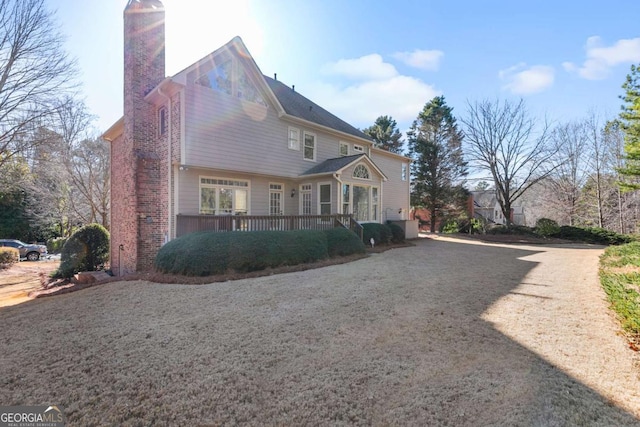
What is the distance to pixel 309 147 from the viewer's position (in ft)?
49.3

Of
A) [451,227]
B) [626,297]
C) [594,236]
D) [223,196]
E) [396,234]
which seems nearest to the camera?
[626,297]

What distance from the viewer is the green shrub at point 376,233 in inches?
547

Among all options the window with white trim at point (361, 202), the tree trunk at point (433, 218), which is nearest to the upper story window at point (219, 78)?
the window with white trim at point (361, 202)

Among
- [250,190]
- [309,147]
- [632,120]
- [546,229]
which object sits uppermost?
[632,120]

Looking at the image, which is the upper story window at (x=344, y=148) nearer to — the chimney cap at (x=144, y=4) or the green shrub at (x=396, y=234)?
the green shrub at (x=396, y=234)

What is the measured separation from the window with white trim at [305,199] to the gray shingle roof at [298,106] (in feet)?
11.3

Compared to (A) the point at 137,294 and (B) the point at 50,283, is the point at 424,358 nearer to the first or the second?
(A) the point at 137,294

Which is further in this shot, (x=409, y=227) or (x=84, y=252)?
(x=409, y=227)

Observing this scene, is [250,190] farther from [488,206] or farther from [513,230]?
[488,206]

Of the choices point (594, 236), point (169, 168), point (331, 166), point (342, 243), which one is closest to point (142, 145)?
point (169, 168)

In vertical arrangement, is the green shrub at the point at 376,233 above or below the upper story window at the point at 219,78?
below

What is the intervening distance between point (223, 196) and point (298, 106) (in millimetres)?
7264

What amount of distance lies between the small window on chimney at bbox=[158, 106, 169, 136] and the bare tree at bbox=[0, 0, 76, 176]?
935 centimetres

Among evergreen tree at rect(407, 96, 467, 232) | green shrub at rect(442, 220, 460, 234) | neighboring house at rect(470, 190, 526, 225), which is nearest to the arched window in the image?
evergreen tree at rect(407, 96, 467, 232)
